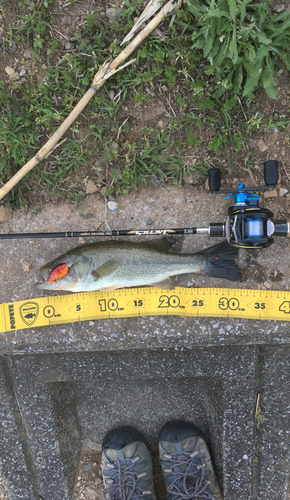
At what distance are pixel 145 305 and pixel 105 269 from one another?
595 mm

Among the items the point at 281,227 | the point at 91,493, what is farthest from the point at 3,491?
the point at 281,227

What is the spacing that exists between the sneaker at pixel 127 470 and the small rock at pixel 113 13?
15.6 feet

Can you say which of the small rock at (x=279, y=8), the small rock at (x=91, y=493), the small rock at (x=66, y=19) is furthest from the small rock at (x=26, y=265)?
the small rock at (x=279, y=8)

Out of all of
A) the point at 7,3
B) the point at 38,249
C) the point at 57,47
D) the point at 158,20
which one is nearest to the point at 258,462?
the point at 38,249

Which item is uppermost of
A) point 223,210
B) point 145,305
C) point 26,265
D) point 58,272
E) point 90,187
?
point 90,187

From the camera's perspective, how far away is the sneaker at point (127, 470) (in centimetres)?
337

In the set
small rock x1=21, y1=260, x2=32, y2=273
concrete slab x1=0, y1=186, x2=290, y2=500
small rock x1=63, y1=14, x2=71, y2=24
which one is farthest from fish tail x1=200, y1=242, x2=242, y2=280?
small rock x1=63, y1=14, x2=71, y2=24

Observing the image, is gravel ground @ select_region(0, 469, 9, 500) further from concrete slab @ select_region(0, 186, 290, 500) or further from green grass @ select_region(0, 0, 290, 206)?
green grass @ select_region(0, 0, 290, 206)

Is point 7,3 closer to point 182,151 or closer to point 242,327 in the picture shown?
point 182,151

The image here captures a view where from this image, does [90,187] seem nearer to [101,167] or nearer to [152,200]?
[101,167]

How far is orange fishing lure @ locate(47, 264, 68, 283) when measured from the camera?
267cm

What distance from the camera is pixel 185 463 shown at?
3.35 m

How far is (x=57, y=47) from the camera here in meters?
2.89

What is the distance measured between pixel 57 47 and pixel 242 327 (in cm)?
355
